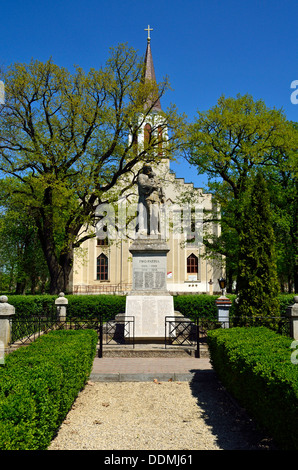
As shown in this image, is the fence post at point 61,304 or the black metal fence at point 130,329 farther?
the fence post at point 61,304

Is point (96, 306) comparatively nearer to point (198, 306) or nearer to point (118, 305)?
point (118, 305)

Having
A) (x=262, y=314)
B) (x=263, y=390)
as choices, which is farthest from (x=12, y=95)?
(x=263, y=390)

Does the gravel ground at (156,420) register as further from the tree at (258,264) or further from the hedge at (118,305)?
the hedge at (118,305)

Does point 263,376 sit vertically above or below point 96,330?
above

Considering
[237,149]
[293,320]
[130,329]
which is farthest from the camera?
[237,149]

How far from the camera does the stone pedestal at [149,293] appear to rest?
13.1m

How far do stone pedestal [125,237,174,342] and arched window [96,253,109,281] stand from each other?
106 feet

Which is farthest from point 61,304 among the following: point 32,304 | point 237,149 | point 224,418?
point 237,149

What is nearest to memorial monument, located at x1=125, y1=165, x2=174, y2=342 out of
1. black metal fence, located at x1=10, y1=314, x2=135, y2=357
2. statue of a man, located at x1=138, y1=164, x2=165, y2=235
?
statue of a man, located at x1=138, y1=164, x2=165, y2=235

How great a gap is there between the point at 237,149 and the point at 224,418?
20.6 metres

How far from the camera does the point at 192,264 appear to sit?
46.2 m

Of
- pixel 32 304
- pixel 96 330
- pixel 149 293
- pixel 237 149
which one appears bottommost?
pixel 96 330

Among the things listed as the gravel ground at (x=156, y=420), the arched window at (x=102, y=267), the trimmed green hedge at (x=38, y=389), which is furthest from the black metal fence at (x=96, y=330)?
the arched window at (x=102, y=267)

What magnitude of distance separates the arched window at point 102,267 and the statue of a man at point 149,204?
31.8 m
